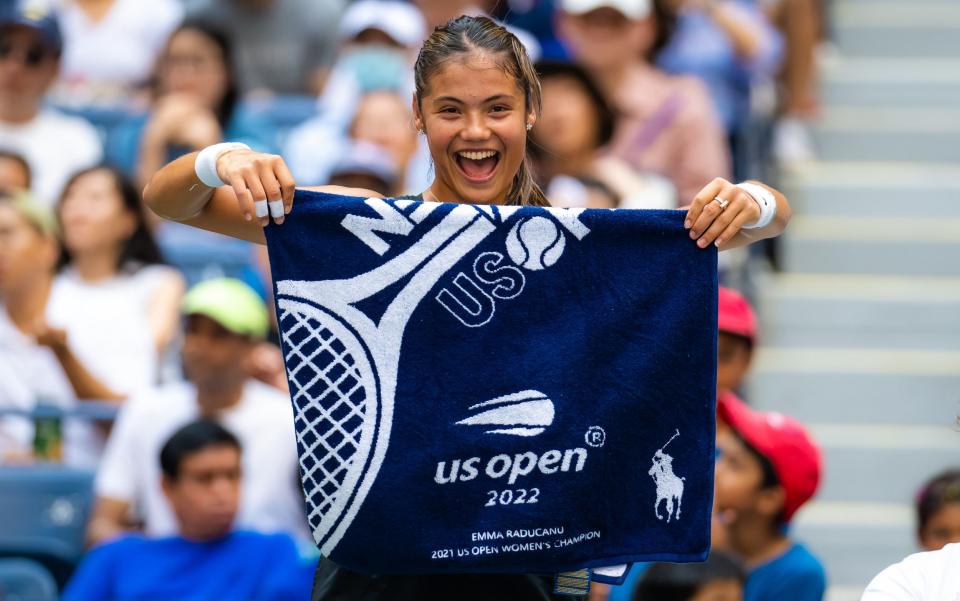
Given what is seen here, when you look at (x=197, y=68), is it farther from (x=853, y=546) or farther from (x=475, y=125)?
(x=475, y=125)

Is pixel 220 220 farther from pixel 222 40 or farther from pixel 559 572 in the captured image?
pixel 222 40

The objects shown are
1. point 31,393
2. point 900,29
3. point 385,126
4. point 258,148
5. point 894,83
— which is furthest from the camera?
point 900,29

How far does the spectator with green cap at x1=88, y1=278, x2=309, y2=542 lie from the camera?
5.47 meters

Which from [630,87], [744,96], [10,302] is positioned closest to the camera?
[10,302]

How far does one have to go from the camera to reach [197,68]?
7.47 metres

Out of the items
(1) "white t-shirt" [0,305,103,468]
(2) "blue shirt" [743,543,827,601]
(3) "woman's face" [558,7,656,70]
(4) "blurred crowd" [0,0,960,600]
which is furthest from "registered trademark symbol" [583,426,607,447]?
(3) "woman's face" [558,7,656,70]

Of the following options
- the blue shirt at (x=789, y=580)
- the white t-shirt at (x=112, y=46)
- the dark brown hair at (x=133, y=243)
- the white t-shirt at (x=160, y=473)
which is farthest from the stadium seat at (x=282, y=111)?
the blue shirt at (x=789, y=580)

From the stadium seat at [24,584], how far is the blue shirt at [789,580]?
6.67 feet

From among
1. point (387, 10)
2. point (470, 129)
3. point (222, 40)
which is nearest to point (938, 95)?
point (387, 10)

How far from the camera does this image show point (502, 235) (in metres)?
2.82

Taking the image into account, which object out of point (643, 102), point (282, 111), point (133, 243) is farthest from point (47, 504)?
point (643, 102)

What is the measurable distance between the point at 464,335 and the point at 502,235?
0.60ft

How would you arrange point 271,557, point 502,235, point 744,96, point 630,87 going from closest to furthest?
point 502,235 → point 271,557 → point 630,87 → point 744,96

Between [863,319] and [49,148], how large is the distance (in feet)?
11.7
